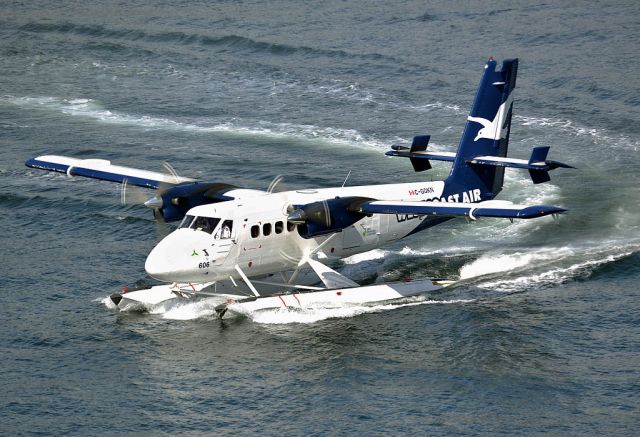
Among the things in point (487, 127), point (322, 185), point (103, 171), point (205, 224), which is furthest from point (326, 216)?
point (322, 185)

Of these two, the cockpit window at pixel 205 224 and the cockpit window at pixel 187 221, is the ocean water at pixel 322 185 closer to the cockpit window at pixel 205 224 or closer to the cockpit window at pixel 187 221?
the cockpit window at pixel 187 221

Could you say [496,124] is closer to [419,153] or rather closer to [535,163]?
[419,153]

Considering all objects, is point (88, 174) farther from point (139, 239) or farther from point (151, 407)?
point (151, 407)

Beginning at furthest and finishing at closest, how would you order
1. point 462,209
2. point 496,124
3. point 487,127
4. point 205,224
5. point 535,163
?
point 496,124
point 487,127
point 535,163
point 205,224
point 462,209

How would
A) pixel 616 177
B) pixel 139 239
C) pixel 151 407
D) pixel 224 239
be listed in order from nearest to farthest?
pixel 151 407 → pixel 224 239 → pixel 139 239 → pixel 616 177

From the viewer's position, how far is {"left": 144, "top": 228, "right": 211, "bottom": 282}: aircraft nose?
3975 centimetres

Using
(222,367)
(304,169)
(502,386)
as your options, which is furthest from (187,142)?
(502,386)

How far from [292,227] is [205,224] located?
12.8 ft

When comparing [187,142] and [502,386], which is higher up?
[187,142]

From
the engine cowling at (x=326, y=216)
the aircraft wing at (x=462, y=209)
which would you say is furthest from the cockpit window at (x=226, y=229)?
the aircraft wing at (x=462, y=209)

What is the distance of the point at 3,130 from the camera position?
7038 cm

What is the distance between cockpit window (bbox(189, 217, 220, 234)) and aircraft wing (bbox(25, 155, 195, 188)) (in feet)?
15.3

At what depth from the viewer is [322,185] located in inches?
2302

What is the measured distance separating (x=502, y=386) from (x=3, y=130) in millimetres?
46556
